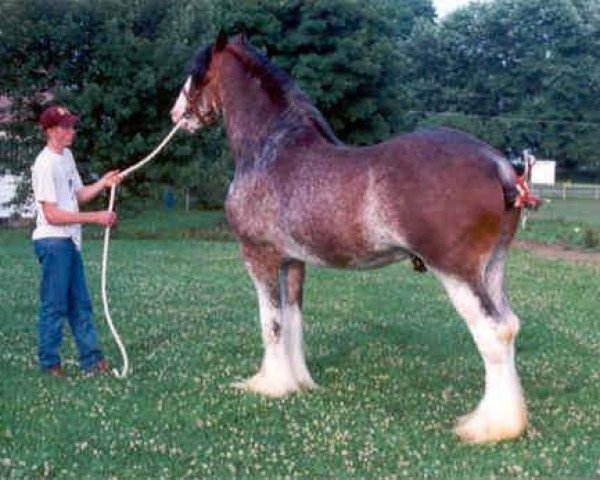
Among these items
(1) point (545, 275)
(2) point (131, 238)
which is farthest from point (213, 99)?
(2) point (131, 238)

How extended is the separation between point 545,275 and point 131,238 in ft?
43.6

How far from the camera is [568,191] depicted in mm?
63406

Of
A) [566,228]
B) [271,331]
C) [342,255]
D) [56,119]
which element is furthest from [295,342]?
[566,228]

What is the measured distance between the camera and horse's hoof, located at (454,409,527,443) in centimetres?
723

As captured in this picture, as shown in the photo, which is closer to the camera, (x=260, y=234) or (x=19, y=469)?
(x=19, y=469)

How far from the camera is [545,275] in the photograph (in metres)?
19.4

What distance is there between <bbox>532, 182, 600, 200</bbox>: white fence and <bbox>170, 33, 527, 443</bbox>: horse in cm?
5308

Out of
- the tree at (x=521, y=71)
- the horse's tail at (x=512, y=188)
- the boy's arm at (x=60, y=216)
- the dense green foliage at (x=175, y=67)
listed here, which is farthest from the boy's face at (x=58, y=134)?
the tree at (x=521, y=71)

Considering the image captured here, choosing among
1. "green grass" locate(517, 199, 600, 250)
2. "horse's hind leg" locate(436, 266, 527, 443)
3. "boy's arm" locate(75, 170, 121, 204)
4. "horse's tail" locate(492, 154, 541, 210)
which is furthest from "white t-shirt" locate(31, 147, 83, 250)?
"green grass" locate(517, 199, 600, 250)

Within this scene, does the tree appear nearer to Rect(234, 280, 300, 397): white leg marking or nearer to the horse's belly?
Rect(234, 280, 300, 397): white leg marking

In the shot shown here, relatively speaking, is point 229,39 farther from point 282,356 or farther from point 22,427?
point 22,427

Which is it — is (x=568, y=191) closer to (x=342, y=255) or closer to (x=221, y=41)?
(x=221, y=41)

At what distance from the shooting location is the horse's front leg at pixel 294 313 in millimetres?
8805

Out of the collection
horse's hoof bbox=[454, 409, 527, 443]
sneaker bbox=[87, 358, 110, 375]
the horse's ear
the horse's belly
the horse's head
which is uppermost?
the horse's ear
